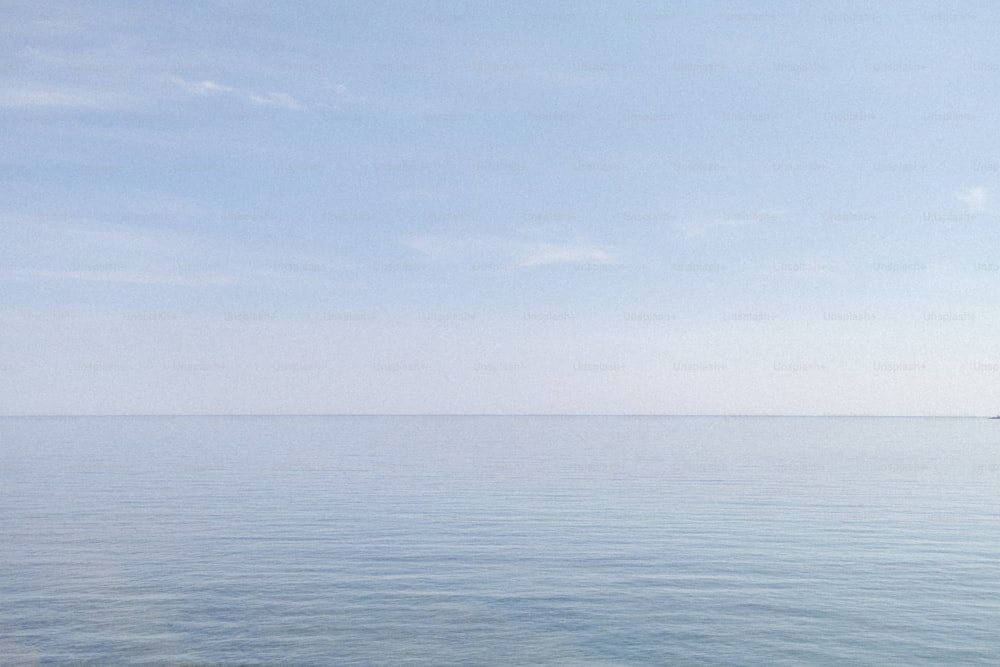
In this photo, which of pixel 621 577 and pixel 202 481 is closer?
pixel 621 577

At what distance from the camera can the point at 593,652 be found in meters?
28.9

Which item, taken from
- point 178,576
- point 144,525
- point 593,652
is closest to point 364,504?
point 144,525

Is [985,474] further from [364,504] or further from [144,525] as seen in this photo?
[144,525]

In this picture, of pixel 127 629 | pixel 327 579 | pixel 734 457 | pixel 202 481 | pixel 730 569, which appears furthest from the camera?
pixel 734 457

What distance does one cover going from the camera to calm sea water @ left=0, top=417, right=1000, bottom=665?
29.6 metres

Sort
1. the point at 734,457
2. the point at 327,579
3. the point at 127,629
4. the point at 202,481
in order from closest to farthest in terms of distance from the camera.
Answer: the point at 127,629
the point at 327,579
the point at 202,481
the point at 734,457

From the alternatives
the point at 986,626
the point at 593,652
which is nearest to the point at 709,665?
the point at 593,652

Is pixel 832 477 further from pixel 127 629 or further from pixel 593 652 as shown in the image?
pixel 127 629

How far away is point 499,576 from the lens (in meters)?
40.9

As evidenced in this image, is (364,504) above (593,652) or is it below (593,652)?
above

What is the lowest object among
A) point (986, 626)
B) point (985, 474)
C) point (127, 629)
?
point (127, 629)

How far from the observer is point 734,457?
151875 millimetres

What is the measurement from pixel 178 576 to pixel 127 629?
1014cm

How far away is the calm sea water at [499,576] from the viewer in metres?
29.6
